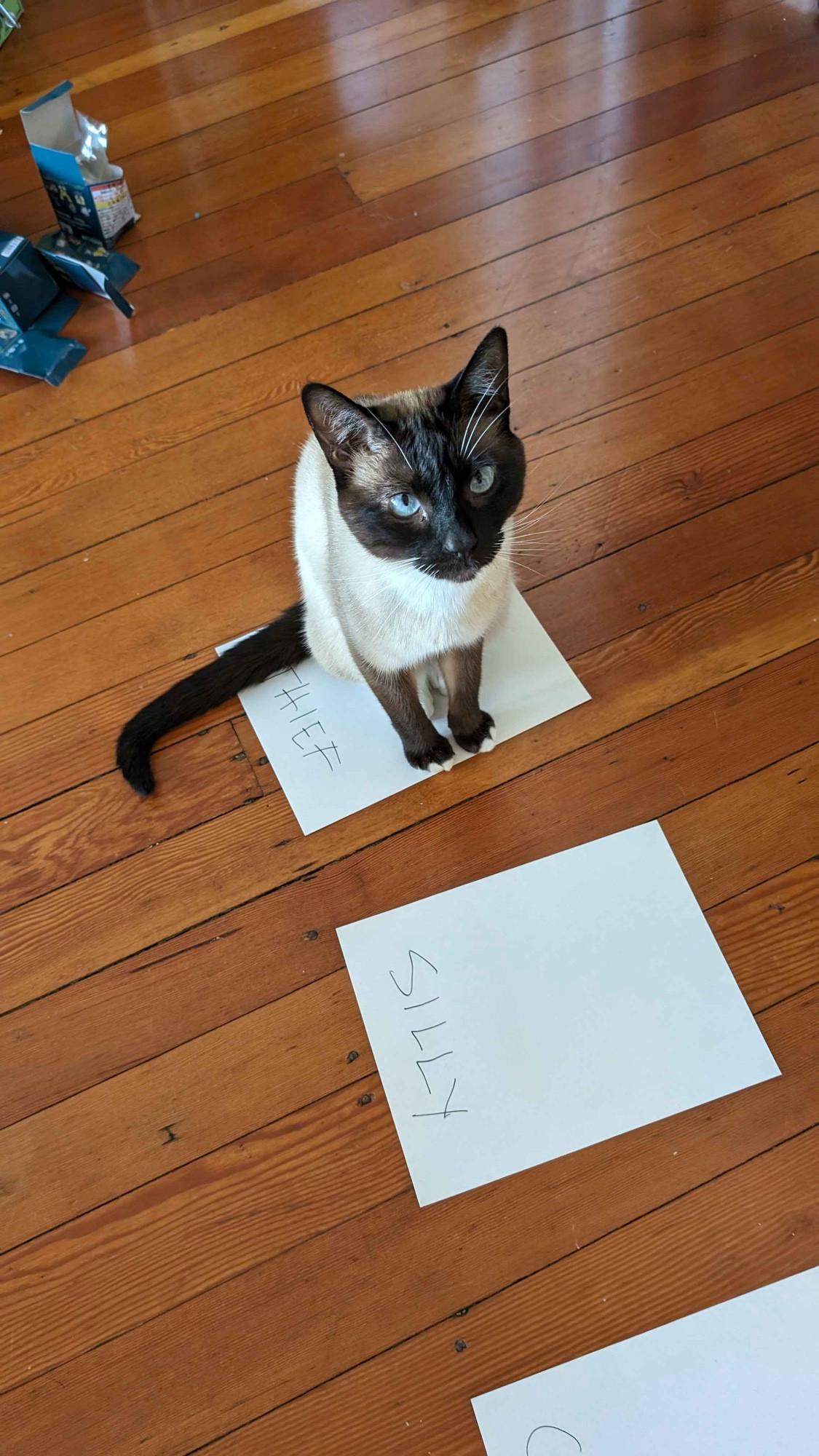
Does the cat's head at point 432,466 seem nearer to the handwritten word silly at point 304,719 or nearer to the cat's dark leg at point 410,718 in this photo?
the cat's dark leg at point 410,718

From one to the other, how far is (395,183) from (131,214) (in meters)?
0.50

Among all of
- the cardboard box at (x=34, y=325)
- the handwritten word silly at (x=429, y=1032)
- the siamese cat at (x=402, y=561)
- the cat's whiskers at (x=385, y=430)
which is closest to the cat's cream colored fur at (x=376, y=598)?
the siamese cat at (x=402, y=561)

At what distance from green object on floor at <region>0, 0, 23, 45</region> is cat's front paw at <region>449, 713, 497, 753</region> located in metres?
1.98

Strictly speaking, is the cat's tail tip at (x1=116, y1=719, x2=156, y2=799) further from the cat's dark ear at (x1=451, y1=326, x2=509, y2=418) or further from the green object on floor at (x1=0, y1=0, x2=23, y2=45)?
the green object on floor at (x1=0, y1=0, x2=23, y2=45)

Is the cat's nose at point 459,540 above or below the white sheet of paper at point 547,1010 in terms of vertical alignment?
above

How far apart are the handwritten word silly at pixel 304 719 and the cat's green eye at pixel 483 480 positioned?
1.55 feet

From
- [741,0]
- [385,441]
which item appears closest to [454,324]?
[385,441]

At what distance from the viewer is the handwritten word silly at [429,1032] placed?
3.73ft

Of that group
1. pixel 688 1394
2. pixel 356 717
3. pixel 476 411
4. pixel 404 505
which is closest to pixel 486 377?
pixel 476 411

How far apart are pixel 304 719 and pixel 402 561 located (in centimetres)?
42

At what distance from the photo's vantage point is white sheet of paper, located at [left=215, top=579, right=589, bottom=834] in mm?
1330

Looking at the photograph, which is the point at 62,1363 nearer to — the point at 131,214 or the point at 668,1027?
the point at 668,1027

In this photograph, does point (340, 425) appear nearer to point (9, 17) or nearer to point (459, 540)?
point (459, 540)

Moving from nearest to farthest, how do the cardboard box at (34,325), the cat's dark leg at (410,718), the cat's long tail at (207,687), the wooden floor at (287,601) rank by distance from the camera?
the wooden floor at (287,601) → the cat's dark leg at (410,718) → the cat's long tail at (207,687) → the cardboard box at (34,325)
